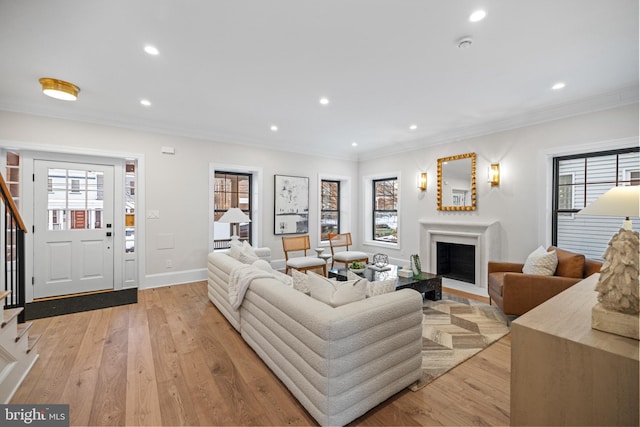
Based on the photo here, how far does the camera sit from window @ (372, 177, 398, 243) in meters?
6.23

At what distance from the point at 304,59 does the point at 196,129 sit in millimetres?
2883

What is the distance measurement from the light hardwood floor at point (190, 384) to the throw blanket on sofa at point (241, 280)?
43 cm

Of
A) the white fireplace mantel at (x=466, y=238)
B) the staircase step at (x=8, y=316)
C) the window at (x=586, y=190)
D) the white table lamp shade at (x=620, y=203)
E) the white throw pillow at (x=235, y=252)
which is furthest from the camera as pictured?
the white fireplace mantel at (x=466, y=238)

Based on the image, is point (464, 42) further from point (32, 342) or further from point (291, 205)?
point (32, 342)

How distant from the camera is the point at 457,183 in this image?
189 inches

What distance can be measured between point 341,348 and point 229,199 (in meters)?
4.42

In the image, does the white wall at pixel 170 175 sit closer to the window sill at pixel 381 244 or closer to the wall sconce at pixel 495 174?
the window sill at pixel 381 244

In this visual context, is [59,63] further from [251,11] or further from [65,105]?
[251,11]

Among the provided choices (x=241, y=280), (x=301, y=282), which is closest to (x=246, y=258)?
(x=241, y=280)

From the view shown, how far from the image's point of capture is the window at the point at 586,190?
11.0ft

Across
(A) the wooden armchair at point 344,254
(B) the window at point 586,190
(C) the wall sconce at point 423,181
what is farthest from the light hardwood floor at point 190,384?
(C) the wall sconce at point 423,181

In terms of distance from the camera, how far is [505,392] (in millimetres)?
1975

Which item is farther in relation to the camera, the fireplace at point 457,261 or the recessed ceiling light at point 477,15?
the fireplace at point 457,261

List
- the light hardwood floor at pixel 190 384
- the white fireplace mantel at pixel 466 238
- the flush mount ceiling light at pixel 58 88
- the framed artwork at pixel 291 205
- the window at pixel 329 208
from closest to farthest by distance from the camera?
the light hardwood floor at pixel 190 384
the flush mount ceiling light at pixel 58 88
the white fireplace mantel at pixel 466 238
the framed artwork at pixel 291 205
the window at pixel 329 208
